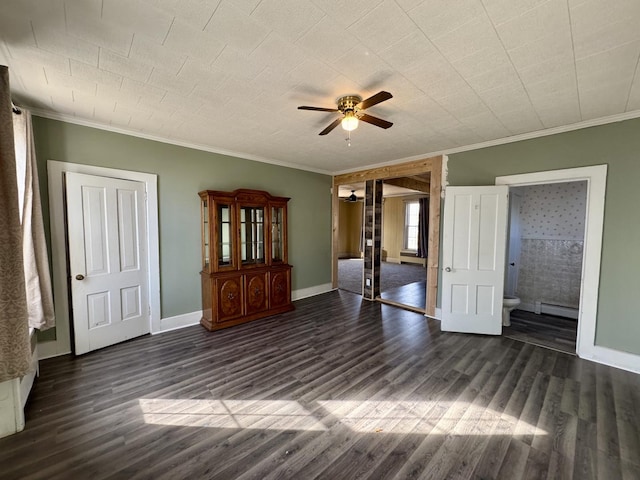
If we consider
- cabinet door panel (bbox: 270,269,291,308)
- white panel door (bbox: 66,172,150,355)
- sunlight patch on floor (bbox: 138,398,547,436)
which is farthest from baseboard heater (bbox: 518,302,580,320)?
white panel door (bbox: 66,172,150,355)

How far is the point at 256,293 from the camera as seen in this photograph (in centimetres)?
400

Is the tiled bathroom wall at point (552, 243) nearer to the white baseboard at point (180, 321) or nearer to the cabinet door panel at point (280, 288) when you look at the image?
the cabinet door panel at point (280, 288)

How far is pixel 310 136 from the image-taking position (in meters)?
3.34

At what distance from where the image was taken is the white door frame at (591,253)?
279cm

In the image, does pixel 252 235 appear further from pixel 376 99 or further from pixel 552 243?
pixel 552 243

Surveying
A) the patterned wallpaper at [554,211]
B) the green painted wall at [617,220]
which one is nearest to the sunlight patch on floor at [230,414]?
the green painted wall at [617,220]

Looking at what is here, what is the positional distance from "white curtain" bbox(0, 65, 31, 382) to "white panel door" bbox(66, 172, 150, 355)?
122 cm

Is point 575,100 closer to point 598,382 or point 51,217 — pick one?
point 598,382

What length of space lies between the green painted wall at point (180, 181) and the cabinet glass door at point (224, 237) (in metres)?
0.38

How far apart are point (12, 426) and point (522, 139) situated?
5524mm

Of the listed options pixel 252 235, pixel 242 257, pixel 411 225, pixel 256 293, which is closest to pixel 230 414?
pixel 256 293

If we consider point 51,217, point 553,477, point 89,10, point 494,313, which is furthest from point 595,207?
point 51,217

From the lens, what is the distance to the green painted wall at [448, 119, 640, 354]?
2.63m

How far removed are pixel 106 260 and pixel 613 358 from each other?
18.6ft
